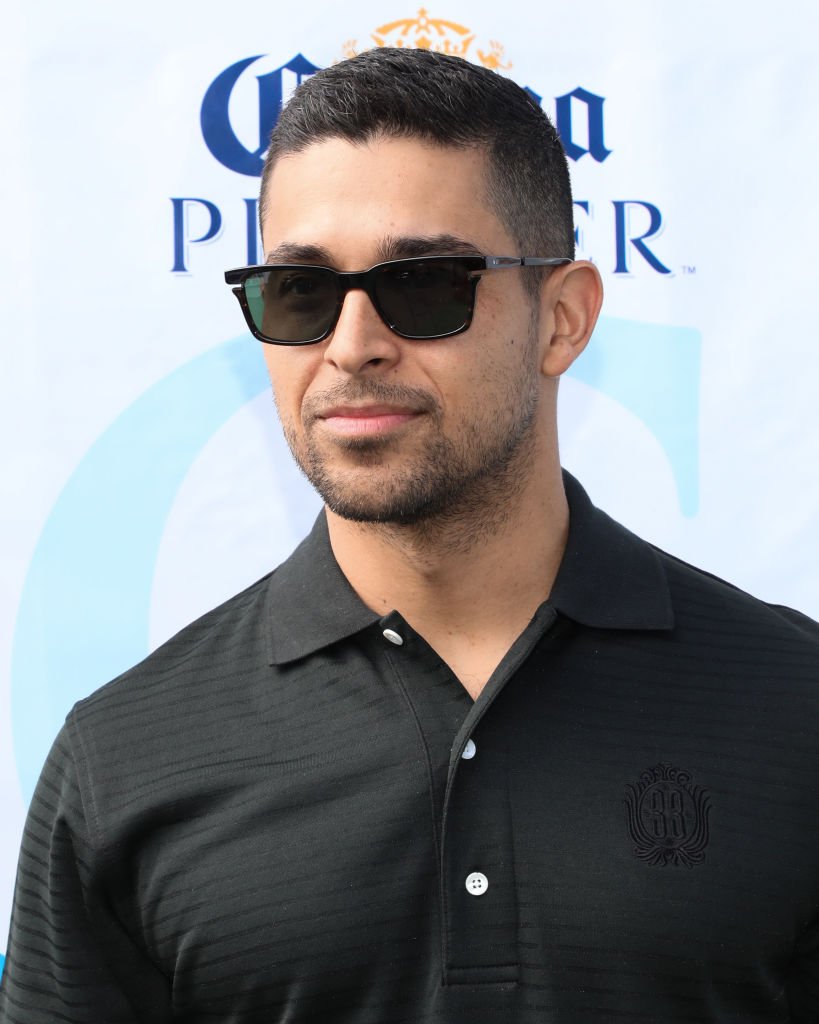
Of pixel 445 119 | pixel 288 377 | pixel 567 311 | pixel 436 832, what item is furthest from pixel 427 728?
pixel 445 119

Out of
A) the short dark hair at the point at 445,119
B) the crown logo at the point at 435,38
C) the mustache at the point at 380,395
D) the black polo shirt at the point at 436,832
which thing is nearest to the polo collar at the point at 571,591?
the black polo shirt at the point at 436,832

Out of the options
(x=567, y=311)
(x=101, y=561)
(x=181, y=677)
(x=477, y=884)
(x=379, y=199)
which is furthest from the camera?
(x=101, y=561)

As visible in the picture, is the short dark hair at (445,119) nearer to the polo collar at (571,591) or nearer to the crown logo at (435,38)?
the polo collar at (571,591)

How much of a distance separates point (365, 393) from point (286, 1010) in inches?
26.3

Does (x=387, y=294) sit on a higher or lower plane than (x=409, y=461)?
higher

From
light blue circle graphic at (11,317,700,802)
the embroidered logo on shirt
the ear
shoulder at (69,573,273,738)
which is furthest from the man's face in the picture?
light blue circle graphic at (11,317,700,802)

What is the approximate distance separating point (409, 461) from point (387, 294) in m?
0.19

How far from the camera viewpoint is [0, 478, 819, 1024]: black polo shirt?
1.21 m

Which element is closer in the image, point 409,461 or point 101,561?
point 409,461

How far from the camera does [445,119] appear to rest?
1359 millimetres

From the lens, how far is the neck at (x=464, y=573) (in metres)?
1.40

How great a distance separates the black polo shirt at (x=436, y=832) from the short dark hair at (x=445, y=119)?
17.7 inches

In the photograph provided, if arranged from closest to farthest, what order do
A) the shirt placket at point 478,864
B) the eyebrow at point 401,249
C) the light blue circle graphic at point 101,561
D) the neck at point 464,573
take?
the shirt placket at point 478,864 → the eyebrow at point 401,249 → the neck at point 464,573 → the light blue circle graphic at point 101,561

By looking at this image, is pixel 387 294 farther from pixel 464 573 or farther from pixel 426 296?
pixel 464 573
